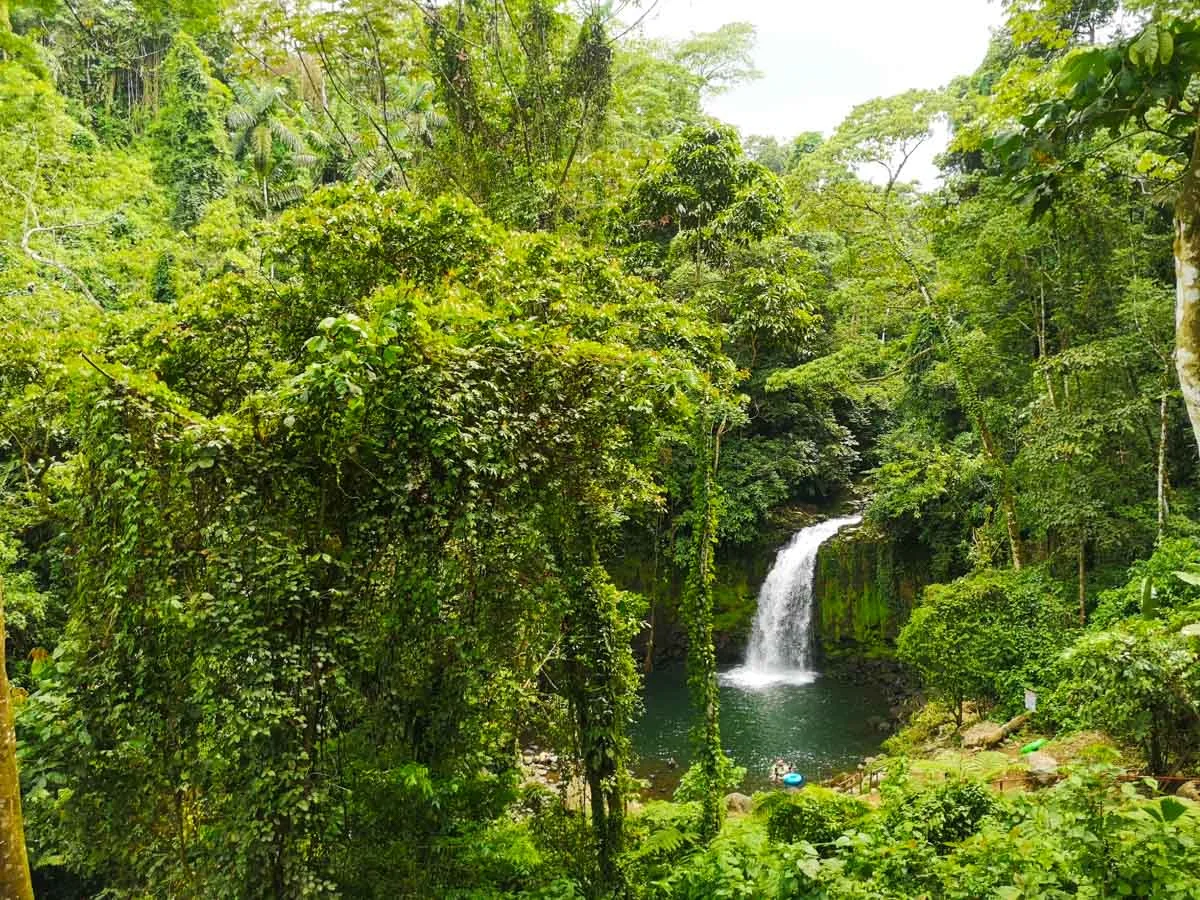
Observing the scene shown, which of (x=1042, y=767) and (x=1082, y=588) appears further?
(x=1082, y=588)

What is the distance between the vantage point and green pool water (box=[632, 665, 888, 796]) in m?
10.9

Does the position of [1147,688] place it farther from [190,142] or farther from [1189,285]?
[190,142]

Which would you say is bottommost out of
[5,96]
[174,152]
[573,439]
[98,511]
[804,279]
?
[98,511]

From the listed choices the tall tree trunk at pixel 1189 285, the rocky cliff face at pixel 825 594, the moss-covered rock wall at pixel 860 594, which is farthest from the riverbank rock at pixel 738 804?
the tall tree trunk at pixel 1189 285

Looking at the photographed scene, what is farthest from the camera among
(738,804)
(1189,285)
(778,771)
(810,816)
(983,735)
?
(778,771)

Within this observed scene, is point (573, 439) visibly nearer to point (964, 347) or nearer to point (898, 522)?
point (964, 347)

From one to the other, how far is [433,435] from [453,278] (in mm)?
2213

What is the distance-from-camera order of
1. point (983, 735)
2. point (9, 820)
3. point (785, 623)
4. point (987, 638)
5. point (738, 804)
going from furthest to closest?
point (785, 623)
point (987, 638)
point (983, 735)
point (738, 804)
point (9, 820)

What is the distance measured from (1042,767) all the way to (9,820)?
834 centimetres

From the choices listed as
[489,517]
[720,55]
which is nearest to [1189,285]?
[489,517]

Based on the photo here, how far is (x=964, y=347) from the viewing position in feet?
38.9

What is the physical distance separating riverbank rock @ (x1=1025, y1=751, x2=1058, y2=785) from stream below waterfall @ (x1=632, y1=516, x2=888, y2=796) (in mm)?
3757

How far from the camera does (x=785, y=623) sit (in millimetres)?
15969

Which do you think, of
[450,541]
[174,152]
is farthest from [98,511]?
[174,152]
